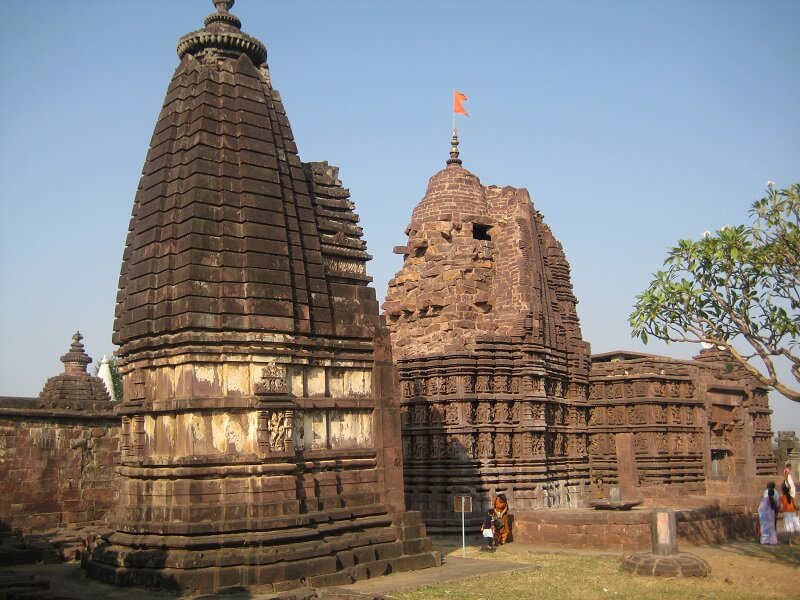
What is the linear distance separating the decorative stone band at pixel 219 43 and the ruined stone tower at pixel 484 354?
1101 centimetres

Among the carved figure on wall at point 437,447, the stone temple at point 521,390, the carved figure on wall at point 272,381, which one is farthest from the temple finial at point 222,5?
the carved figure on wall at point 437,447

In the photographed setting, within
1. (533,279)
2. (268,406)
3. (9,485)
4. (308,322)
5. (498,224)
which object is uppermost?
(498,224)

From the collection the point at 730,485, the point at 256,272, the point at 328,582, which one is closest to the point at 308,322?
the point at 256,272

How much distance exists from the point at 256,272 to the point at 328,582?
5.63 m

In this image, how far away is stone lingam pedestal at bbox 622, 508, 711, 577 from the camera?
49.8 ft

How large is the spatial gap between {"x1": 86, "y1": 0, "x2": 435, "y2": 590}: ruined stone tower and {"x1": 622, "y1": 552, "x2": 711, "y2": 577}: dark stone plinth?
405cm

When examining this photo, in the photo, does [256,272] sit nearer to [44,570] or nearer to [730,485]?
[44,570]

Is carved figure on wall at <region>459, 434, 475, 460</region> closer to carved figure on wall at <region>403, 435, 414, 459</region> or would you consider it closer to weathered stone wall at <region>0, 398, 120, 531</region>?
carved figure on wall at <region>403, 435, 414, 459</region>

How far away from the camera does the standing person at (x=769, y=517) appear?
65.4ft

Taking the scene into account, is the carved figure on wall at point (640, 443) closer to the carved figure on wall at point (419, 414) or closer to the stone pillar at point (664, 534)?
the carved figure on wall at point (419, 414)

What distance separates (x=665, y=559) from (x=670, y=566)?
0.18m

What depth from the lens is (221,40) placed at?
17422 mm

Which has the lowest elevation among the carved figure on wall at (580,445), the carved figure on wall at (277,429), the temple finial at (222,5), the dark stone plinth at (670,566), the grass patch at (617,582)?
the grass patch at (617,582)

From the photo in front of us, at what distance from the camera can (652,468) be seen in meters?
27.8
